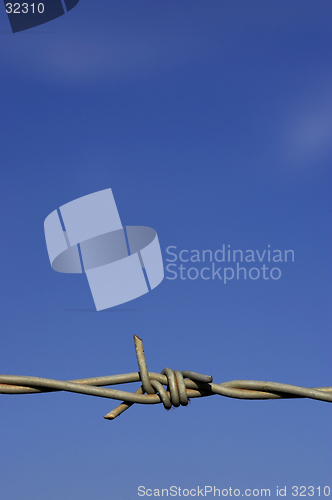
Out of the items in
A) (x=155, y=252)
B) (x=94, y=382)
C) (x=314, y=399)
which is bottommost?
(x=314, y=399)

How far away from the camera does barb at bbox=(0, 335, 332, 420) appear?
6.42 ft

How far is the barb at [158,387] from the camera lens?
196cm

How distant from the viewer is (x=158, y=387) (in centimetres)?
200

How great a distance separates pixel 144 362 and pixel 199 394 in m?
0.29

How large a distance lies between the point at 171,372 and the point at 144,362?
0.16 metres

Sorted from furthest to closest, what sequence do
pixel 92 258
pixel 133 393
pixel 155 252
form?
pixel 92 258 → pixel 155 252 → pixel 133 393

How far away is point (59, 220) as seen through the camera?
8.12 m

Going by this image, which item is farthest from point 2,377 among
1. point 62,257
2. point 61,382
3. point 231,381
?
point 62,257

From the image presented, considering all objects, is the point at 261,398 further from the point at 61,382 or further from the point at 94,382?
the point at 61,382

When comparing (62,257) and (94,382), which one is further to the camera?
(62,257)

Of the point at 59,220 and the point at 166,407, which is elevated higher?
the point at 59,220

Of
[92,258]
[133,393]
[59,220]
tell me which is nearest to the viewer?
[133,393]

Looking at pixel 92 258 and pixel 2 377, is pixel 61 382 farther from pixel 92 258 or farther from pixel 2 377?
pixel 92 258

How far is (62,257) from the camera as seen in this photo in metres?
8.91
